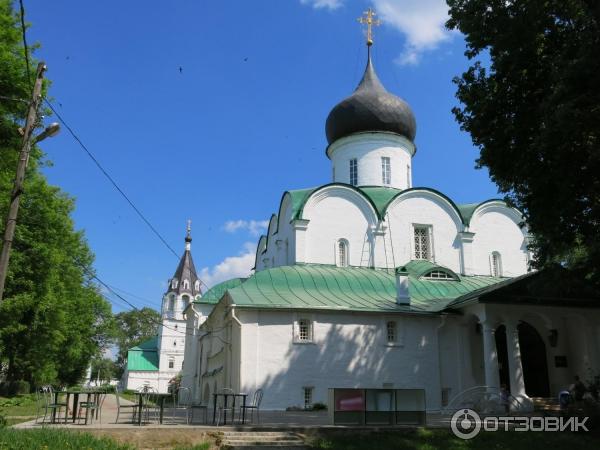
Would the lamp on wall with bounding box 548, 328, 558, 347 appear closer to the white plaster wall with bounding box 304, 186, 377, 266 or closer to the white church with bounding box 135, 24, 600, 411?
the white church with bounding box 135, 24, 600, 411

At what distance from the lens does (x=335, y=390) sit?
12.3 meters

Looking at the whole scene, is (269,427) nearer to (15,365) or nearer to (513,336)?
(513,336)

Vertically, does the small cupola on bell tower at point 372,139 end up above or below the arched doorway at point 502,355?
above

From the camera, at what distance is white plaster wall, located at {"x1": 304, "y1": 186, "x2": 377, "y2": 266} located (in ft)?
77.0

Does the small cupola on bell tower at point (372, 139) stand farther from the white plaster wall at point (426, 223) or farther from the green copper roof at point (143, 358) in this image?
the green copper roof at point (143, 358)

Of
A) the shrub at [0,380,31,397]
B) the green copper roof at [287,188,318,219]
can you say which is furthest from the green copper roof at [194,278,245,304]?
the shrub at [0,380,31,397]

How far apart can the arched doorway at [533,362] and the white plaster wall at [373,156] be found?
9.50 m

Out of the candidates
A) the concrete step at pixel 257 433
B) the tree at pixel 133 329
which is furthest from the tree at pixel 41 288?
the tree at pixel 133 329

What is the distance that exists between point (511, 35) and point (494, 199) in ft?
47.2

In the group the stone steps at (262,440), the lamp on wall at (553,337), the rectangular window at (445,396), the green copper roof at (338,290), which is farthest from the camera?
the lamp on wall at (553,337)

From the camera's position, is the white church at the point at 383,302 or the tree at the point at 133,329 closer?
the white church at the point at 383,302

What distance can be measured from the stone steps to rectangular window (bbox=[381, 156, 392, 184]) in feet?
56.9

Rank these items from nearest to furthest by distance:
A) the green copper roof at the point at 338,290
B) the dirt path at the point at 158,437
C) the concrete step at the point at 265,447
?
the dirt path at the point at 158,437, the concrete step at the point at 265,447, the green copper roof at the point at 338,290

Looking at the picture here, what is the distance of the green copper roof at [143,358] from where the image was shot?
179 ft
